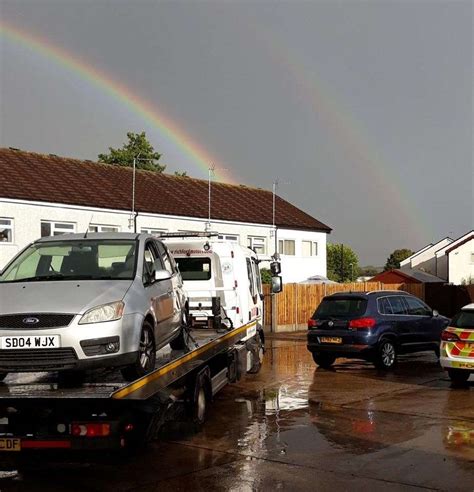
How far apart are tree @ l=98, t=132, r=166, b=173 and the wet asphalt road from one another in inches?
1927

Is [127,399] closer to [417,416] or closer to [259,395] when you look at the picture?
[417,416]

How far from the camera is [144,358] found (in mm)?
7477

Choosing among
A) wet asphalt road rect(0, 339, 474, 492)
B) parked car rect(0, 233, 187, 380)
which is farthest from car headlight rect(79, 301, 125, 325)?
wet asphalt road rect(0, 339, 474, 492)

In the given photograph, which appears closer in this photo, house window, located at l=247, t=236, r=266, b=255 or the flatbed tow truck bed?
the flatbed tow truck bed

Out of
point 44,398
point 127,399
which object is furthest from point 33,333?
point 127,399

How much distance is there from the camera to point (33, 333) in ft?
22.2

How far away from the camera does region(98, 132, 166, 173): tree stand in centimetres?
6084

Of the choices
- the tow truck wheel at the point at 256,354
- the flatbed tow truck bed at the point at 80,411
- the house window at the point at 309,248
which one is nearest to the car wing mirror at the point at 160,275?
the flatbed tow truck bed at the point at 80,411

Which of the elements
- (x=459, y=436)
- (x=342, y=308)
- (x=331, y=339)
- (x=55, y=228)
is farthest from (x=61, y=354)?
(x=55, y=228)

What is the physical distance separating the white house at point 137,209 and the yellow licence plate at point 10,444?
1833 cm

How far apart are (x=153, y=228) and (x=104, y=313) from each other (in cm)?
2609

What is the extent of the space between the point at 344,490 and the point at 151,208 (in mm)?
27180

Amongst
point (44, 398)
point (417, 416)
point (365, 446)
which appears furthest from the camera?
point (417, 416)

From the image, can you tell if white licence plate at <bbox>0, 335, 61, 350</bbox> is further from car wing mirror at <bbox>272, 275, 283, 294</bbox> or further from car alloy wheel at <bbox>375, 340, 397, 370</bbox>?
car alloy wheel at <bbox>375, 340, 397, 370</bbox>
